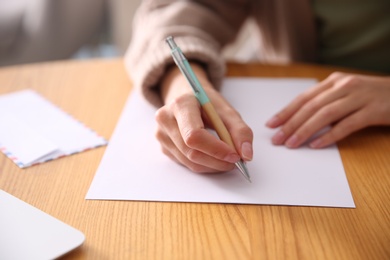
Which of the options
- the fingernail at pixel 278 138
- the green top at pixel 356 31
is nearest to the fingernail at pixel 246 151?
the fingernail at pixel 278 138

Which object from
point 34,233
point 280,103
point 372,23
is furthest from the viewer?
point 372,23

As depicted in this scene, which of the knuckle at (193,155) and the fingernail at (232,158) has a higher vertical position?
the knuckle at (193,155)

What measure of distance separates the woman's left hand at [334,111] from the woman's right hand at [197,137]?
9 cm

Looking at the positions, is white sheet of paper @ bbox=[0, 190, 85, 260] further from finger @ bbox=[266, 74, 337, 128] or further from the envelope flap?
Result: finger @ bbox=[266, 74, 337, 128]

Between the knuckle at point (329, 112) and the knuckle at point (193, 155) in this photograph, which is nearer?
the knuckle at point (193, 155)

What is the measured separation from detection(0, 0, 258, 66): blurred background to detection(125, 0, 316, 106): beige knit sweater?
0.33m

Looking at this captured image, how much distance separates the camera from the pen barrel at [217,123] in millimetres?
569

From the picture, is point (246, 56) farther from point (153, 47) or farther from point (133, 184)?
point (133, 184)

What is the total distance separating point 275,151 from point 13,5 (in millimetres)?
1315

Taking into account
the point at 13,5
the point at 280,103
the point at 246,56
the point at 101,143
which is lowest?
the point at 246,56

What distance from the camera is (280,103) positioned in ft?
2.49

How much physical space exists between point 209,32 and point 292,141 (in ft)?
1.18

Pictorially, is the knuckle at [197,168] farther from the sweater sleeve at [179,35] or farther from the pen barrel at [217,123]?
the sweater sleeve at [179,35]

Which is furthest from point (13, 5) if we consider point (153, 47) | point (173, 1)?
point (153, 47)
